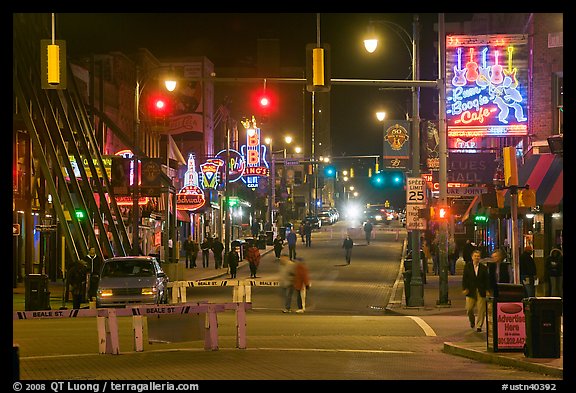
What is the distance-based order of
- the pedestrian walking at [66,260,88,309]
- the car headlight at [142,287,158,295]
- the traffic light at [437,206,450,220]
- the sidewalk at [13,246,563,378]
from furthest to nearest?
the traffic light at [437,206,450,220] → the pedestrian walking at [66,260,88,309] → the car headlight at [142,287,158,295] → the sidewalk at [13,246,563,378]

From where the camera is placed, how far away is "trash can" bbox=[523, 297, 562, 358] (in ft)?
52.3

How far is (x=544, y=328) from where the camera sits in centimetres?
1606

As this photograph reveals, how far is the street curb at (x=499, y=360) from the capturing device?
1471cm

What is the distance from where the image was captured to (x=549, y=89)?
36062 mm

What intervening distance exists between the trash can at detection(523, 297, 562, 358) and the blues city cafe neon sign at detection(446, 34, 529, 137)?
14770 mm

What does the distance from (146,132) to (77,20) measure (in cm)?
Answer: 846

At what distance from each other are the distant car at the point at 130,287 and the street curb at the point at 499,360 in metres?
10.1

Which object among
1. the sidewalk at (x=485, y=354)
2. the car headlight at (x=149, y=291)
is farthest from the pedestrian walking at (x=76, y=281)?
the sidewalk at (x=485, y=354)

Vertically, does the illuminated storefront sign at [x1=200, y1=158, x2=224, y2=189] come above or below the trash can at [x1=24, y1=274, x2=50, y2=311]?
above

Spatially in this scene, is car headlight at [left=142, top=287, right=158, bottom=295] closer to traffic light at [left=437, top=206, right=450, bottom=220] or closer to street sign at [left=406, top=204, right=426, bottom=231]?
street sign at [left=406, top=204, right=426, bottom=231]

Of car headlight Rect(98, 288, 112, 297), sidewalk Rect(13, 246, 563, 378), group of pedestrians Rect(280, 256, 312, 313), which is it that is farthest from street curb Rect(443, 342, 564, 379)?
car headlight Rect(98, 288, 112, 297)

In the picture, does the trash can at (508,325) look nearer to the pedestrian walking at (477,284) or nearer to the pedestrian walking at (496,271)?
the pedestrian walking at (496,271)

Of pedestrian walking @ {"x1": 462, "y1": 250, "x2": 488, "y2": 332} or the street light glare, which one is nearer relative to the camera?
pedestrian walking @ {"x1": 462, "y1": 250, "x2": 488, "y2": 332}
